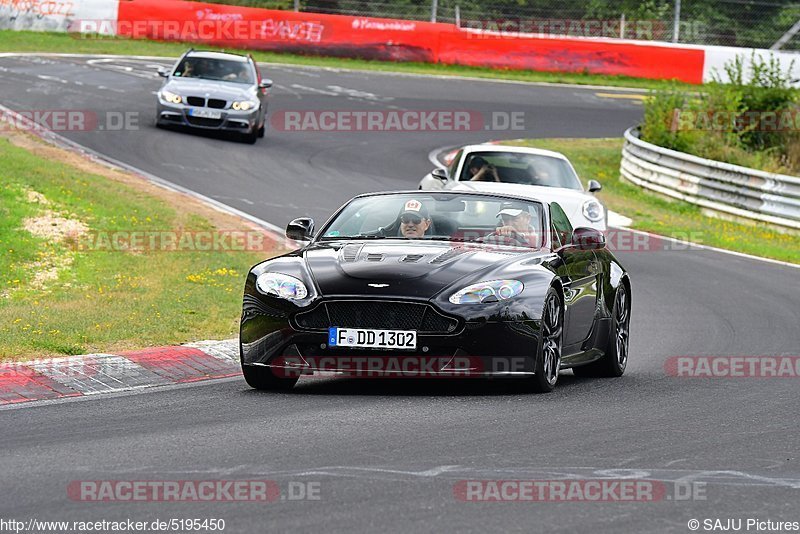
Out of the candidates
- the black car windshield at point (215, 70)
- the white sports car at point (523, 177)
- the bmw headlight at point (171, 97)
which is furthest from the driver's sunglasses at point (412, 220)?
the black car windshield at point (215, 70)

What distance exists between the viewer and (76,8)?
42.1 metres

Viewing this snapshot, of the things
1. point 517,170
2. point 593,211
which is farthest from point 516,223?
point 517,170

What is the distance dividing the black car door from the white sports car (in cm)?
654

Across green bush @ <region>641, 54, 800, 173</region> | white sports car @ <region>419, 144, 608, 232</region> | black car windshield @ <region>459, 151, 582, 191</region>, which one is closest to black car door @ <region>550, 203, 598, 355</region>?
white sports car @ <region>419, 144, 608, 232</region>

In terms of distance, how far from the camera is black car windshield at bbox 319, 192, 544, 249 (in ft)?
33.8

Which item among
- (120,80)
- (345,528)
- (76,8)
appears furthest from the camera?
(76,8)

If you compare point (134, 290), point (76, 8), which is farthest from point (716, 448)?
point (76, 8)

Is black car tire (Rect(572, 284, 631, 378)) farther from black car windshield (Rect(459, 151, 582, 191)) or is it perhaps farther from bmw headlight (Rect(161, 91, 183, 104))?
bmw headlight (Rect(161, 91, 183, 104))

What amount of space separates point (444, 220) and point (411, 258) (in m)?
1.03

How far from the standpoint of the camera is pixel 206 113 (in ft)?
89.9

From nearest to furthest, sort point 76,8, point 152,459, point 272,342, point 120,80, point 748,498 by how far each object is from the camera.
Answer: point 748,498 → point 152,459 → point 272,342 → point 120,80 → point 76,8

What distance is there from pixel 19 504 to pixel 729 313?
35.3 feet

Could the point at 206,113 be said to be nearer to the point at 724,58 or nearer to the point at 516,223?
the point at 516,223

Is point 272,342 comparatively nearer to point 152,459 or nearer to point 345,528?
point 152,459
